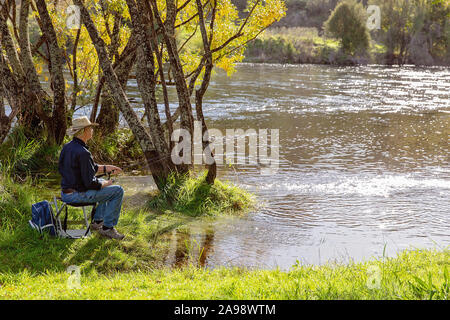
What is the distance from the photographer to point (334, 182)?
11.7 meters

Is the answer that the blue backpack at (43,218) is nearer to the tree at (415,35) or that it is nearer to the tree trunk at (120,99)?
the tree trunk at (120,99)

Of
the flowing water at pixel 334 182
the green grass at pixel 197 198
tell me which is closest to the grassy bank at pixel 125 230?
the green grass at pixel 197 198

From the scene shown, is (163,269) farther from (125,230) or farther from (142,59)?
(142,59)

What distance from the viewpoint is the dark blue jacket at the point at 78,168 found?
6277 mm

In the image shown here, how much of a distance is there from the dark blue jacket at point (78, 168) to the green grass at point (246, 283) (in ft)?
3.43

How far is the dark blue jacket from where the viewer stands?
20.6 ft

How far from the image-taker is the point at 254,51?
5531cm

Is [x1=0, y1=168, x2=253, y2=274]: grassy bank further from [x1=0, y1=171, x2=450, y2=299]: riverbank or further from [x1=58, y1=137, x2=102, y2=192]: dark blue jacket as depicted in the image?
[x1=58, y1=137, x2=102, y2=192]: dark blue jacket

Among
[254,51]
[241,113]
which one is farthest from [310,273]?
[254,51]

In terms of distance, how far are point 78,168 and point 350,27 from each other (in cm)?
5776

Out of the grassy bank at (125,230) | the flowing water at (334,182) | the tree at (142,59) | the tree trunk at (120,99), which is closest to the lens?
the grassy bank at (125,230)
